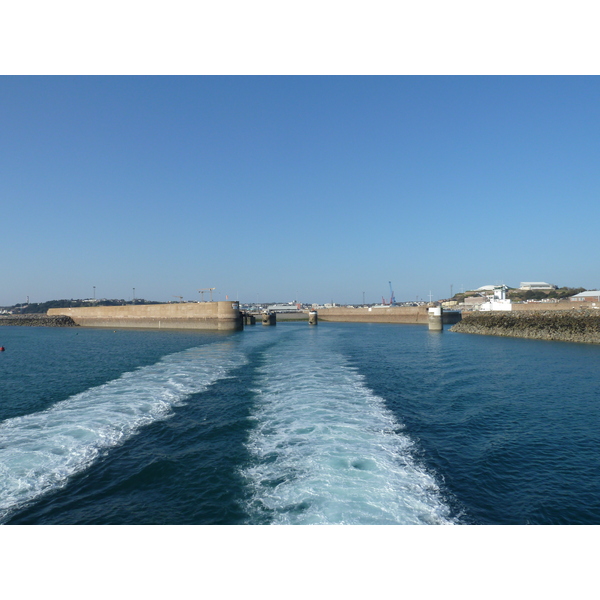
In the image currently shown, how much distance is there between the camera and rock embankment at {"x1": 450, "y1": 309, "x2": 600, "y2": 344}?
3603cm

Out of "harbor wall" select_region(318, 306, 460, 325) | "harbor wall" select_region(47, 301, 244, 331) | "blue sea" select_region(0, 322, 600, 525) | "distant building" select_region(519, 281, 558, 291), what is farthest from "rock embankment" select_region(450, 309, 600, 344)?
"distant building" select_region(519, 281, 558, 291)

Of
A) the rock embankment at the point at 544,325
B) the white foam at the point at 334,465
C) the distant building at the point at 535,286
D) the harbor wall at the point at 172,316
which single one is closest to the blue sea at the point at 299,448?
the white foam at the point at 334,465

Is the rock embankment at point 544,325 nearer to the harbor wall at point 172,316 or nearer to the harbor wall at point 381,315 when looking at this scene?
the harbor wall at point 381,315

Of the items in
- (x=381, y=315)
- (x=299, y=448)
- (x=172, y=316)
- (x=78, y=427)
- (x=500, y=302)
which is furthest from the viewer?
(x=381, y=315)

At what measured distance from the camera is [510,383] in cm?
1884

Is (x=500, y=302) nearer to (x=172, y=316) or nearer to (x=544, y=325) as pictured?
(x=544, y=325)

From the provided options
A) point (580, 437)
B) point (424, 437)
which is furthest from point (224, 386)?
point (580, 437)

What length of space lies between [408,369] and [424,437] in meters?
12.6

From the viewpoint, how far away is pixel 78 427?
1145 centimetres

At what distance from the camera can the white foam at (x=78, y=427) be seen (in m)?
8.12

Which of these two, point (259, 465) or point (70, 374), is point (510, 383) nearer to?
point (259, 465)

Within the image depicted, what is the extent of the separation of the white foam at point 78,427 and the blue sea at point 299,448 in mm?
54

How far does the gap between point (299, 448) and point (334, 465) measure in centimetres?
145

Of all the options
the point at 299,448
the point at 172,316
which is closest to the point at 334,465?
the point at 299,448
